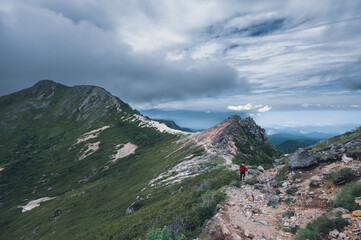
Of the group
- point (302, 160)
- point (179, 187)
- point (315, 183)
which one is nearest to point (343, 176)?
point (315, 183)

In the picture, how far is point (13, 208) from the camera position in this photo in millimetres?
81750

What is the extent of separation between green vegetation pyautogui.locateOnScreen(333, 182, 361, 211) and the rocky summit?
0.05 m

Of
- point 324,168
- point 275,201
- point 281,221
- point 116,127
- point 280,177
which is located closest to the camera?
point 281,221

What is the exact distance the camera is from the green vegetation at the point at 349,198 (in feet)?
27.8

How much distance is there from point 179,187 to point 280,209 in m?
23.0

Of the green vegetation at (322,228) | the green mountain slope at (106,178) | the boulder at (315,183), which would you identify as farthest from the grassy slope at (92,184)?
the boulder at (315,183)

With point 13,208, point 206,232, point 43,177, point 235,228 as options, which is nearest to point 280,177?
point 235,228

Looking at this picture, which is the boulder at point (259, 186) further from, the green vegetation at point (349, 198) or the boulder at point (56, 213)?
the boulder at point (56, 213)

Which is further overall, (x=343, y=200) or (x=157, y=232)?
(x=157, y=232)

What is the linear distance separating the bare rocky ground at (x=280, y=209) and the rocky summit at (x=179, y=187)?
0.20ft

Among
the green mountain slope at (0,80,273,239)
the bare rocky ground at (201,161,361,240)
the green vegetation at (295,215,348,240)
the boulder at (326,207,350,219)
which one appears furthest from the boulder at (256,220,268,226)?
the green mountain slope at (0,80,273,239)

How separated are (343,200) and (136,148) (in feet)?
360

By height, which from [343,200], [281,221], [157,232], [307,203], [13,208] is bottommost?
[13,208]

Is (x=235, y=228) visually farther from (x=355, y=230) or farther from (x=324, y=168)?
(x=324, y=168)
